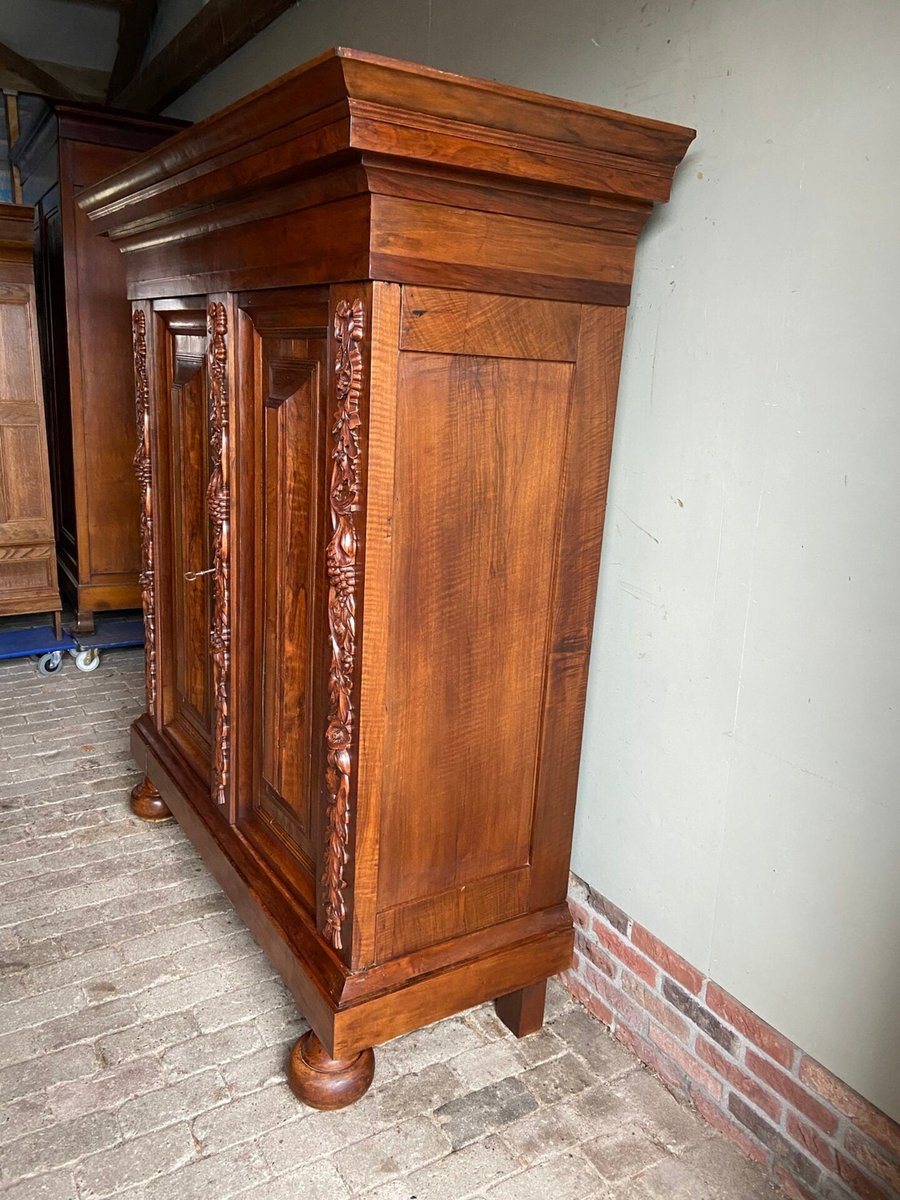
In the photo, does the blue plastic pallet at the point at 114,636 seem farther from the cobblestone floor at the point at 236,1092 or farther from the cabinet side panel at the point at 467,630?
the cabinet side panel at the point at 467,630

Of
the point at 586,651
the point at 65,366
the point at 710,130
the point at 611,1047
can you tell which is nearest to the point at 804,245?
the point at 710,130

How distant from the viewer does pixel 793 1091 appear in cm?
175

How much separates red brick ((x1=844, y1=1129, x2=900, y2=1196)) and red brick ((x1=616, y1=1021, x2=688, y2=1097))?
43 cm

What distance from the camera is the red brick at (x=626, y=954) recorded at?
2.10 m

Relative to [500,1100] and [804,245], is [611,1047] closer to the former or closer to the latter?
[500,1100]

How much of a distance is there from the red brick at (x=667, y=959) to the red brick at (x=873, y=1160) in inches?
15.7

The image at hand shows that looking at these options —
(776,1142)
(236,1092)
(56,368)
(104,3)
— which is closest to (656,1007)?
(776,1142)

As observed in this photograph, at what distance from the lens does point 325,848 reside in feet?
6.07

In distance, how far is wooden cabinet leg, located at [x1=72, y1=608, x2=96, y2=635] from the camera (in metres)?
4.49

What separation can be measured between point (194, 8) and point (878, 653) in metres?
4.69

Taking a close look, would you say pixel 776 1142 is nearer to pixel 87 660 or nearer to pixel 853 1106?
pixel 853 1106

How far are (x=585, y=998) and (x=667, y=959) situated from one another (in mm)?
373

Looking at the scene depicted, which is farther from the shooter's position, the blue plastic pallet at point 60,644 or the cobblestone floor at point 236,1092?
the blue plastic pallet at point 60,644

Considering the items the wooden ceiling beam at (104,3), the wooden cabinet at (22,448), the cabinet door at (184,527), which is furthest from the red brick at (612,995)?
the wooden ceiling beam at (104,3)
